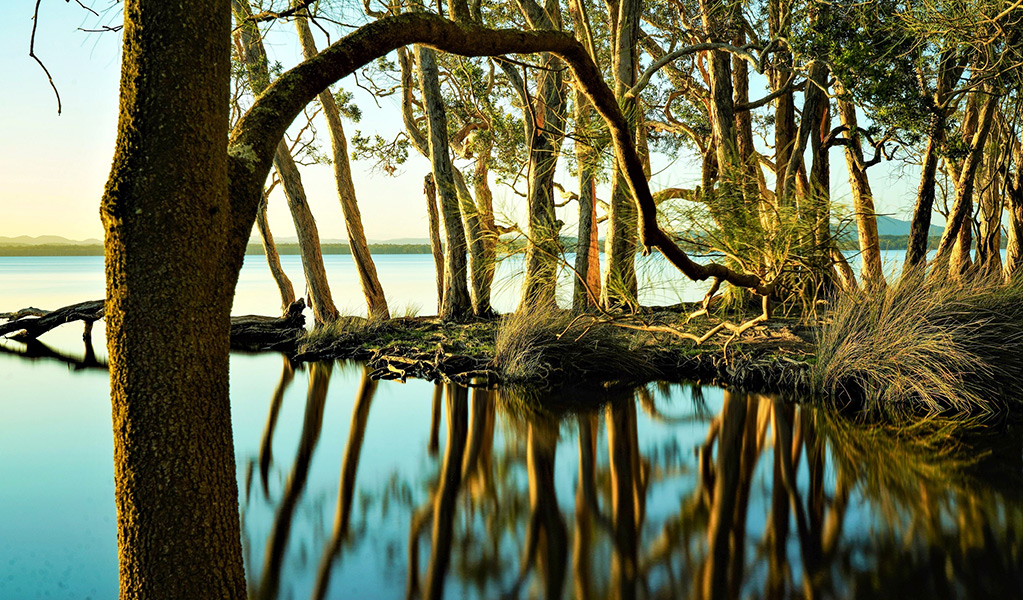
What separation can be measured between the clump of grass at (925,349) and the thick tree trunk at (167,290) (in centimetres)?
471

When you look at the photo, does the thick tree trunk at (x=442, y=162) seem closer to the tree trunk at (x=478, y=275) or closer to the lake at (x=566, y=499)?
the tree trunk at (x=478, y=275)

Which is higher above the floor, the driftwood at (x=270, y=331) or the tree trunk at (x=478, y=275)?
the tree trunk at (x=478, y=275)

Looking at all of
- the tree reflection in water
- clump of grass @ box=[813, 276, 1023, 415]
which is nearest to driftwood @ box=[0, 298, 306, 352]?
the tree reflection in water

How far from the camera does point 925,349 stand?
4.90 meters

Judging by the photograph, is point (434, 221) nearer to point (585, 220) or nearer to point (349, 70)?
point (585, 220)

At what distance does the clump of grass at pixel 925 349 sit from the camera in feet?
16.0

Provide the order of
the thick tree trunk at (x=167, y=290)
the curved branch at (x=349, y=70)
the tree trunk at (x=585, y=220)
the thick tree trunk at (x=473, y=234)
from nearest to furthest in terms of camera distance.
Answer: the thick tree trunk at (x=167, y=290), the curved branch at (x=349, y=70), the tree trunk at (x=585, y=220), the thick tree trunk at (x=473, y=234)

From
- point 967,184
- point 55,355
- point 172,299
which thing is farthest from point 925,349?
point 55,355

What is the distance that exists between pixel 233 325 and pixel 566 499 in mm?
7074

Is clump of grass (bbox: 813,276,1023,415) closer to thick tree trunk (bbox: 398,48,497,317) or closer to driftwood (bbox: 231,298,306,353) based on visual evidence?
thick tree trunk (bbox: 398,48,497,317)

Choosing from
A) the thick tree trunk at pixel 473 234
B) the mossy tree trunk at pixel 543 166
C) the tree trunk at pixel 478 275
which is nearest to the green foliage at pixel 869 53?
the mossy tree trunk at pixel 543 166

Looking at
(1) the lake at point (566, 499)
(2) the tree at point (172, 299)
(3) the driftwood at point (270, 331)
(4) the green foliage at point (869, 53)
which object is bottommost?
(1) the lake at point (566, 499)

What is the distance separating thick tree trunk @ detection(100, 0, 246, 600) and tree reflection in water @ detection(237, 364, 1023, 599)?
1.11 meters

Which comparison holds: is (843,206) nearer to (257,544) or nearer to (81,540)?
(257,544)
